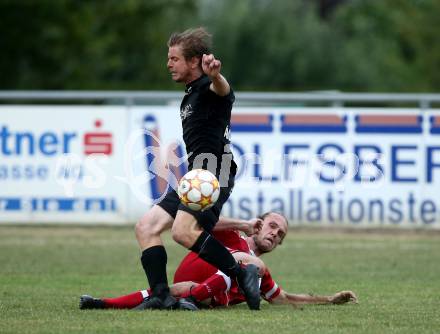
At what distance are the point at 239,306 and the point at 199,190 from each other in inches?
53.9

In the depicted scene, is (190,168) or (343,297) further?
(343,297)

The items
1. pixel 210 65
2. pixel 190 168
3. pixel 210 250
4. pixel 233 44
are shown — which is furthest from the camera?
pixel 233 44

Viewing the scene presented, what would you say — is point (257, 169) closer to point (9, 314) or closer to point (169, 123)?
point (169, 123)

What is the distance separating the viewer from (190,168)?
901 cm

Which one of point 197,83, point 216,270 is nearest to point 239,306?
point 216,270

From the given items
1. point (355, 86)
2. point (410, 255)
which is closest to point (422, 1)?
point (355, 86)

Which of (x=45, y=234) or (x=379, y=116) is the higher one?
(x=379, y=116)

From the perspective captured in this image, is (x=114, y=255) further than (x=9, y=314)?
Yes

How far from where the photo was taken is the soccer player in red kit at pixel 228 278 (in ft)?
29.6

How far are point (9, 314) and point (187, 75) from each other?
2308 mm

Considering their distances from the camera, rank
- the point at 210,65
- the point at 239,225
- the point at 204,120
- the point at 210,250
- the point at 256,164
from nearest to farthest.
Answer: the point at 210,65, the point at 210,250, the point at 204,120, the point at 239,225, the point at 256,164

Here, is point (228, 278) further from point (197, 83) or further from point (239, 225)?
point (197, 83)

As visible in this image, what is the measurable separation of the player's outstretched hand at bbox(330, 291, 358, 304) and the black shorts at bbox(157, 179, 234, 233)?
127 centimetres

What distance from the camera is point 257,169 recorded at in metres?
17.3
